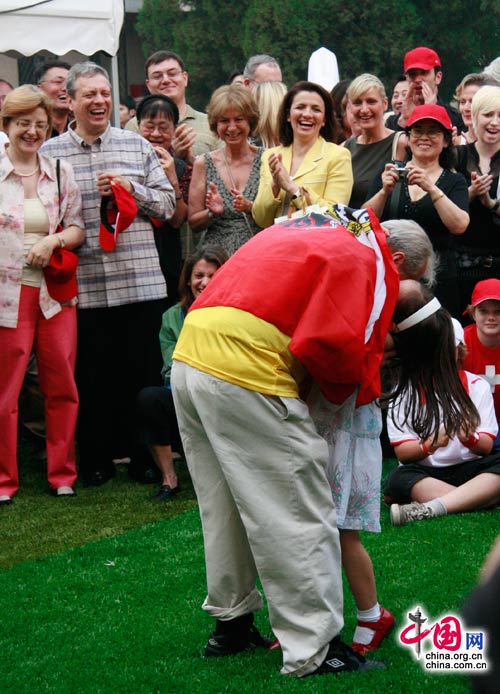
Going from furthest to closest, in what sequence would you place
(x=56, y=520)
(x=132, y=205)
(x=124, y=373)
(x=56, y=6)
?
1. (x=56, y=6)
2. (x=124, y=373)
3. (x=132, y=205)
4. (x=56, y=520)

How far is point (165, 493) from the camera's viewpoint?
6246 mm

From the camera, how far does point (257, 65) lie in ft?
28.8

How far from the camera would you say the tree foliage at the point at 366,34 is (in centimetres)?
3053

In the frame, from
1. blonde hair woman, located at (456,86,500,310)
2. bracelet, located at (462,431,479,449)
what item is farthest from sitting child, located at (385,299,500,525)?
blonde hair woman, located at (456,86,500,310)

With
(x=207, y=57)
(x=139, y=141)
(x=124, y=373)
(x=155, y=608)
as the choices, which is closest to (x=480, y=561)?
(x=155, y=608)

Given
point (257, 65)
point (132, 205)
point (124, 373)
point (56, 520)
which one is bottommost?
point (56, 520)

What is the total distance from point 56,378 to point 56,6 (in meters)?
3.30

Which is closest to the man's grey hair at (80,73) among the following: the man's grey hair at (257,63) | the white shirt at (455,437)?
the man's grey hair at (257,63)

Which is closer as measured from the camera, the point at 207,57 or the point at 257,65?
the point at 257,65

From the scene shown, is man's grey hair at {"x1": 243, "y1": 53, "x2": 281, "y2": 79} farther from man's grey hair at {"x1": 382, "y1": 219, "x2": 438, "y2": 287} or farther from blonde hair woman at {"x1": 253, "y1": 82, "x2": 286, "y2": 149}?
man's grey hair at {"x1": 382, "y1": 219, "x2": 438, "y2": 287}

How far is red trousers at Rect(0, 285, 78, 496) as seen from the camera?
6.30 m

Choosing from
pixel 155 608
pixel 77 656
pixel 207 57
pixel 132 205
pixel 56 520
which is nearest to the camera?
pixel 77 656

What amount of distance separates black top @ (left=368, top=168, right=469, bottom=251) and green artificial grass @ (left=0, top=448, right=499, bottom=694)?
1670 millimetres

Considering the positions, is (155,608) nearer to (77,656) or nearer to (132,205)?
(77,656)
